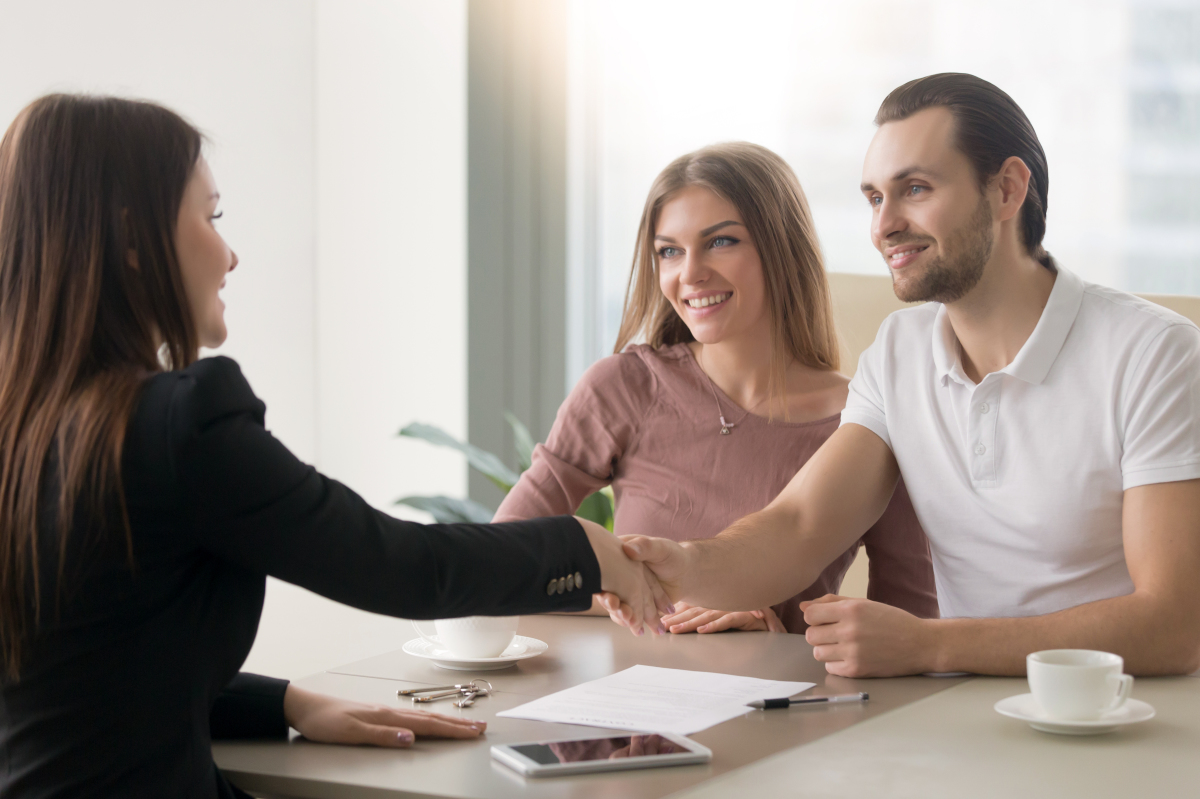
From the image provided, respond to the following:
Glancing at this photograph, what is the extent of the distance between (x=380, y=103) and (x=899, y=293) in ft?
7.98

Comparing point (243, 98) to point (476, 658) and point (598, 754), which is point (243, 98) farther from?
point (598, 754)

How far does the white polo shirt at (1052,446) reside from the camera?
142 cm

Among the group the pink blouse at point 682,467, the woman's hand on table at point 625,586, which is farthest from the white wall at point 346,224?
the woman's hand on table at point 625,586

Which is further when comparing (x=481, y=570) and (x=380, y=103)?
(x=380, y=103)

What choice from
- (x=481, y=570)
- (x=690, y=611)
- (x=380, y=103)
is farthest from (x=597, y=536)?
(x=380, y=103)

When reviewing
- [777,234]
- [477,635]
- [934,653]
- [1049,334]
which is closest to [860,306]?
[777,234]

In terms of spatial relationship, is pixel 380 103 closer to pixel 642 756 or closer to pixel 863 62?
pixel 863 62

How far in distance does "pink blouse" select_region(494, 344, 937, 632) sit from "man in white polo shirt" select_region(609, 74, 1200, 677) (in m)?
0.16

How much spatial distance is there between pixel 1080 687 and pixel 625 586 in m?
0.51

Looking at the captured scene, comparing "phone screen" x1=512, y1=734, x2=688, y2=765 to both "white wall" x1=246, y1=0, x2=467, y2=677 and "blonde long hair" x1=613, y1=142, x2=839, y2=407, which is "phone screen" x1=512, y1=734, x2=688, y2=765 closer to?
"blonde long hair" x1=613, y1=142, x2=839, y2=407

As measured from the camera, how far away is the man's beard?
5.29 feet

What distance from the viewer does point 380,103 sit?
363cm

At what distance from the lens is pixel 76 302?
93 centimetres

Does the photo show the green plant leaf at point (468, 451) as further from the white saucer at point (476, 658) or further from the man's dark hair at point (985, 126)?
the man's dark hair at point (985, 126)
